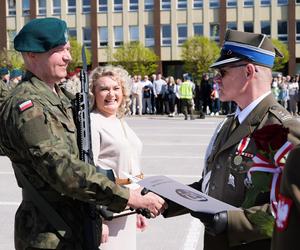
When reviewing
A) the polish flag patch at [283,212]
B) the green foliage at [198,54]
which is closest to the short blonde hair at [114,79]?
the polish flag patch at [283,212]

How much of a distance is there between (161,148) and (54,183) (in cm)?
1030

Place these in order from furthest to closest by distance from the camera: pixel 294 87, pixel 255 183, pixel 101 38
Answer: pixel 101 38 < pixel 294 87 < pixel 255 183

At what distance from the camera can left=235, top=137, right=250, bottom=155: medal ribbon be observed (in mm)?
2809

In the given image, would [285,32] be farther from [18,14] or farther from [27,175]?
[27,175]

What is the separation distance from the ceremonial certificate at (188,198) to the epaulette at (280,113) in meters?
0.52

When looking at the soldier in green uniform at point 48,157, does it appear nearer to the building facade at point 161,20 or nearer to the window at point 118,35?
the building facade at point 161,20

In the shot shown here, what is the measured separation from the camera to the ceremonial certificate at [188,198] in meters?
2.40

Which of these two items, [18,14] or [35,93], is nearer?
[35,93]

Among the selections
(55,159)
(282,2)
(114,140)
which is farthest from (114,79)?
(282,2)

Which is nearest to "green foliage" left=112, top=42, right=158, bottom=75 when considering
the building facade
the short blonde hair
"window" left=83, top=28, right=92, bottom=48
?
the building facade

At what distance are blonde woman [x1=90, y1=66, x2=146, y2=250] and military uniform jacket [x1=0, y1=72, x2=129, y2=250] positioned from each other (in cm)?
80

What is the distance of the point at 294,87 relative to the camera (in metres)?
26.2

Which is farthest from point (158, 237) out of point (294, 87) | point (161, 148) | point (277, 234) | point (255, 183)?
point (294, 87)

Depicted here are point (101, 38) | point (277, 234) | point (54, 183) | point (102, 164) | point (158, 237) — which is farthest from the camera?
point (101, 38)
